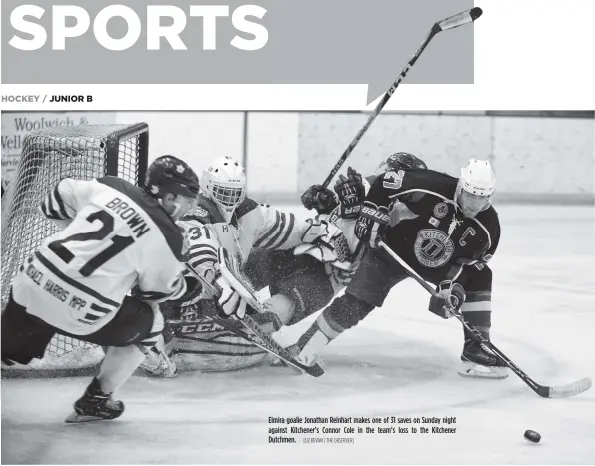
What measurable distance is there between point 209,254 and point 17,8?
2.87 feet

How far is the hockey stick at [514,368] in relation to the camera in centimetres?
322

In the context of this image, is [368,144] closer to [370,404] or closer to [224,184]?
[224,184]

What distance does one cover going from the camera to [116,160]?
3129mm

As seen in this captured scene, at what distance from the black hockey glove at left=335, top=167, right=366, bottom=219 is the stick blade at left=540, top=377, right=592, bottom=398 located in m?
0.83

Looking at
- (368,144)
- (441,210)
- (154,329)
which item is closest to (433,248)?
(441,210)

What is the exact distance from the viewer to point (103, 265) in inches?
102

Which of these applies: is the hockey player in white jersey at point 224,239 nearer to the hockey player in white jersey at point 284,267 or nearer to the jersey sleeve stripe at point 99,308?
the hockey player in white jersey at point 284,267

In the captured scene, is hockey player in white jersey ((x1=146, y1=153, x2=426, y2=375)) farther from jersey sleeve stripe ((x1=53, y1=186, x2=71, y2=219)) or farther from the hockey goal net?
jersey sleeve stripe ((x1=53, y1=186, x2=71, y2=219))

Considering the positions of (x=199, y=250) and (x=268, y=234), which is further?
(x=268, y=234)

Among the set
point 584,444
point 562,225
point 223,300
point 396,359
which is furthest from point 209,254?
point 562,225

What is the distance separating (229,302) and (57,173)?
0.72 meters

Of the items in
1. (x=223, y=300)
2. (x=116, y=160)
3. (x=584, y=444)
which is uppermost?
(x=116, y=160)

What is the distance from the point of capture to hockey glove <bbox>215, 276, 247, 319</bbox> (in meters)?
3.03

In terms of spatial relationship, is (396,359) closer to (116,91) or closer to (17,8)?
(116,91)
